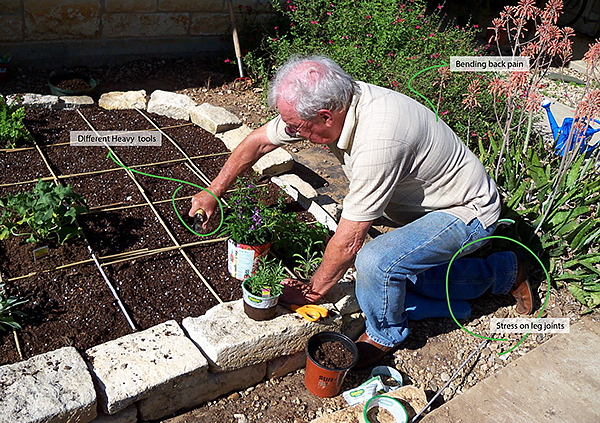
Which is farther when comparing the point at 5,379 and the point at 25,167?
the point at 25,167

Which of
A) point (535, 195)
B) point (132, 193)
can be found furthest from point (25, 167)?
point (535, 195)

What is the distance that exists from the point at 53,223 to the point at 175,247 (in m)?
0.69

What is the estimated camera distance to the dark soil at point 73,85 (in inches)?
204

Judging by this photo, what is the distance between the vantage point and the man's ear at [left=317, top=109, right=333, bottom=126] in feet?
8.60

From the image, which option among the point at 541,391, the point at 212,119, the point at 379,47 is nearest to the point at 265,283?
the point at 541,391

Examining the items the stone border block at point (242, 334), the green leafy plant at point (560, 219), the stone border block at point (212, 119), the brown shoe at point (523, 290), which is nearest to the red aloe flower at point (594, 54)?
the green leafy plant at point (560, 219)

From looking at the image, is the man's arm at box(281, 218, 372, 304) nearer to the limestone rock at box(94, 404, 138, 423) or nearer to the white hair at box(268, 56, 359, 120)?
the white hair at box(268, 56, 359, 120)

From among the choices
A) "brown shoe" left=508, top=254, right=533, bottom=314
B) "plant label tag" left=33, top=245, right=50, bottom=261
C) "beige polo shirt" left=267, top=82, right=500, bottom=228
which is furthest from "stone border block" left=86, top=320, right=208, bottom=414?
"brown shoe" left=508, top=254, right=533, bottom=314

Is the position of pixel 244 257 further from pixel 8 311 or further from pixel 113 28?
pixel 113 28

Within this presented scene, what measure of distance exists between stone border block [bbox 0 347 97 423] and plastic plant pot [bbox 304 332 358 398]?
3.34ft

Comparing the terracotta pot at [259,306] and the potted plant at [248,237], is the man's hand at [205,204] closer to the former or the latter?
the potted plant at [248,237]

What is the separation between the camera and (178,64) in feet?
21.1

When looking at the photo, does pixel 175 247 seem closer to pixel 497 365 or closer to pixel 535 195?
pixel 497 365

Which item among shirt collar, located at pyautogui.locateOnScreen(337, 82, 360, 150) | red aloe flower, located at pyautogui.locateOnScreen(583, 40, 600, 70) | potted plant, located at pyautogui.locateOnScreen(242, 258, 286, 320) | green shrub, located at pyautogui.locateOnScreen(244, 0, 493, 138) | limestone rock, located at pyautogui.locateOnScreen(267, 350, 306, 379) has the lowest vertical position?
limestone rock, located at pyautogui.locateOnScreen(267, 350, 306, 379)
